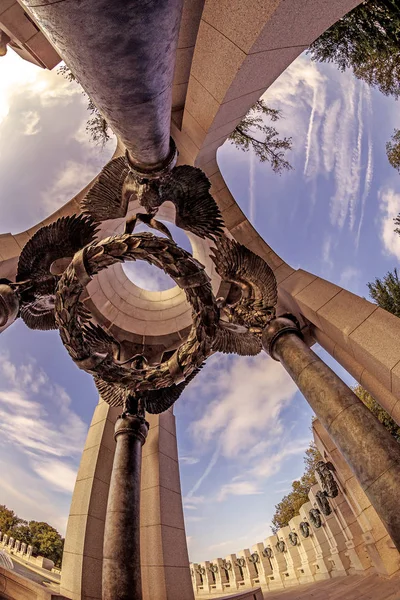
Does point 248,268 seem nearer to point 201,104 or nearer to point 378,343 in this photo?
point 378,343

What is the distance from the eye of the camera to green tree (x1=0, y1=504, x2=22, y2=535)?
2302cm

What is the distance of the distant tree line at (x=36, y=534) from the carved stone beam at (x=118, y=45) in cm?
2854

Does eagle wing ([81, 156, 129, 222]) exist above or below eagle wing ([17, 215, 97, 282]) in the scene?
above

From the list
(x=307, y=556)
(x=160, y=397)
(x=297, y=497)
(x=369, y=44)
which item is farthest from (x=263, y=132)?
(x=297, y=497)

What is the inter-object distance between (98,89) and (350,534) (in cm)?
1235

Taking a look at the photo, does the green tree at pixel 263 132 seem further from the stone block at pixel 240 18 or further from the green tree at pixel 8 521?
the green tree at pixel 8 521

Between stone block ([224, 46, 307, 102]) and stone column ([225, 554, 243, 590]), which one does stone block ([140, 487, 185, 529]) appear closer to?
stone column ([225, 554, 243, 590])

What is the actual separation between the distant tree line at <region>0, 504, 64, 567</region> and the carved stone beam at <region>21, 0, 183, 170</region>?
93.6 feet

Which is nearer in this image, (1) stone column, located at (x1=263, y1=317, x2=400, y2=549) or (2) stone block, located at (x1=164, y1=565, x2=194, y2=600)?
(1) stone column, located at (x1=263, y1=317, x2=400, y2=549)

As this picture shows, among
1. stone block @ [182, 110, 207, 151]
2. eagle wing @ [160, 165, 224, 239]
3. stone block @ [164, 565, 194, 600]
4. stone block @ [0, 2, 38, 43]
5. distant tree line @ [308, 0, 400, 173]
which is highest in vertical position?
stone block @ [0, 2, 38, 43]

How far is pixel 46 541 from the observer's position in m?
22.8

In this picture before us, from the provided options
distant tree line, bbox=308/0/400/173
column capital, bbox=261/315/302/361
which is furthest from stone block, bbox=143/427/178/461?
distant tree line, bbox=308/0/400/173

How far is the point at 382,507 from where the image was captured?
10.4 feet

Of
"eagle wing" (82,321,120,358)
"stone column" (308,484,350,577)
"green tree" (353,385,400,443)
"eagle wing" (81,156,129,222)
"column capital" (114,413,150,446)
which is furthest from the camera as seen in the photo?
"green tree" (353,385,400,443)
